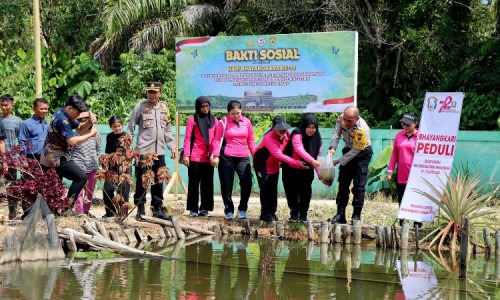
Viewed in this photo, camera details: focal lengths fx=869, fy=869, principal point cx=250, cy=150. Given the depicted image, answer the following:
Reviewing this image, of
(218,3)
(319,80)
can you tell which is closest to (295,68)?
(319,80)

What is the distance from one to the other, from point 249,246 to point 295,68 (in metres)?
4.05

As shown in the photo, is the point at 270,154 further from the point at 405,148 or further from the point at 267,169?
the point at 405,148

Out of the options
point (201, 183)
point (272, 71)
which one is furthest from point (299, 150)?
point (272, 71)

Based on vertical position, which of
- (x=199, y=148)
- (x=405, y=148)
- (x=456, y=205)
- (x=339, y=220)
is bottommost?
(x=339, y=220)

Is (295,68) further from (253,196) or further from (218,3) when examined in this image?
(218,3)

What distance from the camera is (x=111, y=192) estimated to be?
12.1 metres

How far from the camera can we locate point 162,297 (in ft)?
25.2

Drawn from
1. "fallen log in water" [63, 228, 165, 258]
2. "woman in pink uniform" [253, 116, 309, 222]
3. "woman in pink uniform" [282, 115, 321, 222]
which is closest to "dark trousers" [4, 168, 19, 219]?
"fallen log in water" [63, 228, 165, 258]

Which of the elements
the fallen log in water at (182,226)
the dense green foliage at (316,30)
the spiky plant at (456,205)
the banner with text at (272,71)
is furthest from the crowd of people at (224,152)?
the dense green foliage at (316,30)

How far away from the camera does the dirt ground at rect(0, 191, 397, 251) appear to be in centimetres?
1074

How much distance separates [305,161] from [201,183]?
5.53ft

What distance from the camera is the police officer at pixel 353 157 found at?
37.8ft

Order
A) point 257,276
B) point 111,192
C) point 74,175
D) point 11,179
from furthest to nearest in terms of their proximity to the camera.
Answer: point 111,192 < point 11,179 < point 74,175 < point 257,276

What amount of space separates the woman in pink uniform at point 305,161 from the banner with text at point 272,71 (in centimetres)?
191
